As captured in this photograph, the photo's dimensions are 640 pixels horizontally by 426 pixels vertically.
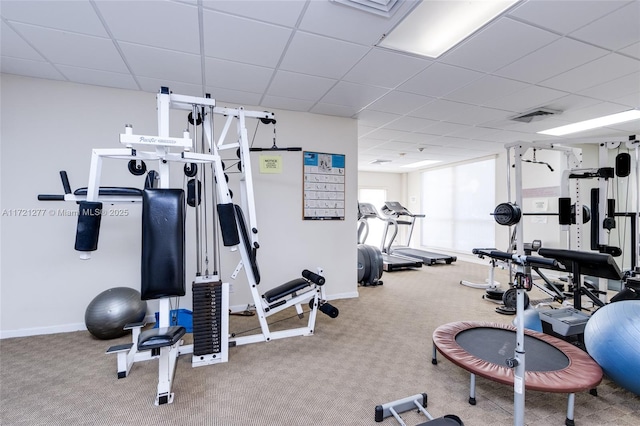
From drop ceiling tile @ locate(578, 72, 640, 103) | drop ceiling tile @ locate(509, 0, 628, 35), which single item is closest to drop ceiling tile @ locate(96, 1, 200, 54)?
drop ceiling tile @ locate(509, 0, 628, 35)

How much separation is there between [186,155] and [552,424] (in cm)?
273

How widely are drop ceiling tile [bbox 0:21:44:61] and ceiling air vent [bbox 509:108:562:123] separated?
507cm

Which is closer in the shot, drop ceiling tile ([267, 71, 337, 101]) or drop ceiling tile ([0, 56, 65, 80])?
drop ceiling tile ([0, 56, 65, 80])

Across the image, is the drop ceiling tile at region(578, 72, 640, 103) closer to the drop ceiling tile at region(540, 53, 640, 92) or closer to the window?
the drop ceiling tile at region(540, 53, 640, 92)

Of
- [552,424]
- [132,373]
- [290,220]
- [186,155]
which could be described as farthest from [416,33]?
[132,373]

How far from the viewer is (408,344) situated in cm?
262

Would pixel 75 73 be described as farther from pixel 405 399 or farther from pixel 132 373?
pixel 405 399

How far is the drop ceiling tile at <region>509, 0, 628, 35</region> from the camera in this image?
1.78 meters

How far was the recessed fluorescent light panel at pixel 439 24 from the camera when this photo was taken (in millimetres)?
1882

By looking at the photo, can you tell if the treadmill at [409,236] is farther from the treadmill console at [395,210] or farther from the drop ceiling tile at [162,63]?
the drop ceiling tile at [162,63]

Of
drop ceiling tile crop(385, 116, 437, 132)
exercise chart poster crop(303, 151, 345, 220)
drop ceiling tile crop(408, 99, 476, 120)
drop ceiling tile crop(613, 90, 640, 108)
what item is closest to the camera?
drop ceiling tile crop(613, 90, 640, 108)

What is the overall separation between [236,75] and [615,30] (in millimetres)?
2885

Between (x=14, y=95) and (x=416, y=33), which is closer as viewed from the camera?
(x=416, y=33)

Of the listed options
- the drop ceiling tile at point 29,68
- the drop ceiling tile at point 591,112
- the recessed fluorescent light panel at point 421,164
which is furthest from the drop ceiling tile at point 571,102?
the drop ceiling tile at point 29,68
